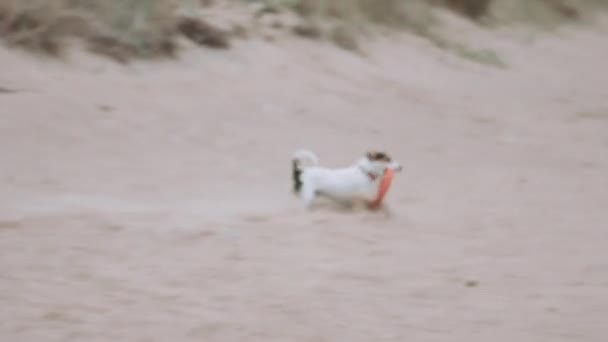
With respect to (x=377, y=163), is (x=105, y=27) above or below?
above

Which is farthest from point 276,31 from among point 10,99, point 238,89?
point 10,99

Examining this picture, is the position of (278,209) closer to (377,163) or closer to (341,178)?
(341,178)

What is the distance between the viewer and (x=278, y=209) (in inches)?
208

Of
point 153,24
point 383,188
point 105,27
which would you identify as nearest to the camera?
point 383,188

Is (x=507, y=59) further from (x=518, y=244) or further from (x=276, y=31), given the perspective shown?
(x=518, y=244)

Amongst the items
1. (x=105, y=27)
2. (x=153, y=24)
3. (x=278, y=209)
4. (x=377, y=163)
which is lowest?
(x=278, y=209)

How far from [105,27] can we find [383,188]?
3.85 meters

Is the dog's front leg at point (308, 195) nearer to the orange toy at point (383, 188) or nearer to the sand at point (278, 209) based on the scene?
the sand at point (278, 209)

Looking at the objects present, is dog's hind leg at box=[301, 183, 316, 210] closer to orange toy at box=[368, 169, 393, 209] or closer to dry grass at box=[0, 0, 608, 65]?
orange toy at box=[368, 169, 393, 209]

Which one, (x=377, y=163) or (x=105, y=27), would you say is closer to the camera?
(x=377, y=163)

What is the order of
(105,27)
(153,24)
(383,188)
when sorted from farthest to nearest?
(153,24)
(105,27)
(383,188)

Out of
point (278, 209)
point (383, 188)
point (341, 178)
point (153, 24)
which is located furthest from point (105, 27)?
point (383, 188)

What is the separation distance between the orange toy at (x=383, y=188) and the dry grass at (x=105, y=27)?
10.9 ft

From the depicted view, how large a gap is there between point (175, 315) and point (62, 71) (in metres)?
4.18
